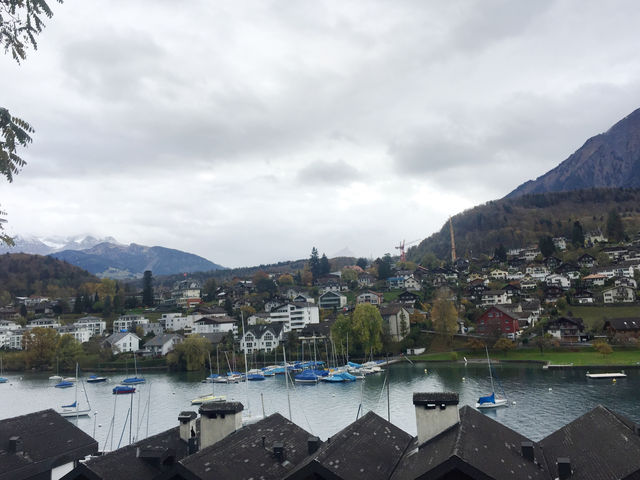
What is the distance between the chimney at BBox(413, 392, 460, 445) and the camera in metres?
Answer: 11.9

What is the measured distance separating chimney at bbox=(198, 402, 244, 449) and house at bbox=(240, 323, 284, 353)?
211ft

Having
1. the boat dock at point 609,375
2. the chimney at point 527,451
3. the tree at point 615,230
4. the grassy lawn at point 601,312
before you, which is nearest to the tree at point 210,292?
the grassy lawn at point 601,312

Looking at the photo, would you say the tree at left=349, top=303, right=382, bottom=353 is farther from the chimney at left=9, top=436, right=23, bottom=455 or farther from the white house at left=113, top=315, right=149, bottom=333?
the chimney at left=9, top=436, right=23, bottom=455

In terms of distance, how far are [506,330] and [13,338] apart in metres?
85.3

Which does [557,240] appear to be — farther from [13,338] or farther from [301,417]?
[13,338]

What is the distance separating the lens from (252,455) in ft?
38.7

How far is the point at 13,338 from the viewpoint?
94.2 m

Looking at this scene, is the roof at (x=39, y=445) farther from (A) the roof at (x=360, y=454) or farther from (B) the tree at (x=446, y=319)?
(B) the tree at (x=446, y=319)

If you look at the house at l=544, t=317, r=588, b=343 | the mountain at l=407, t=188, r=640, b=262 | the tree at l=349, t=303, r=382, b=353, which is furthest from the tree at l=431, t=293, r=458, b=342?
the mountain at l=407, t=188, r=640, b=262

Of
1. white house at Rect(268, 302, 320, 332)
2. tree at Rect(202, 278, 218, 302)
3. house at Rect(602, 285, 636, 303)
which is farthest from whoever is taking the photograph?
tree at Rect(202, 278, 218, 302)

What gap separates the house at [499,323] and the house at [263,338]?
29867 millimetres

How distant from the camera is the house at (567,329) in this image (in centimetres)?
6022

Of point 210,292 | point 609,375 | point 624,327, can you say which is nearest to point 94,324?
point 210,292

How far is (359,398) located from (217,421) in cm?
3193
